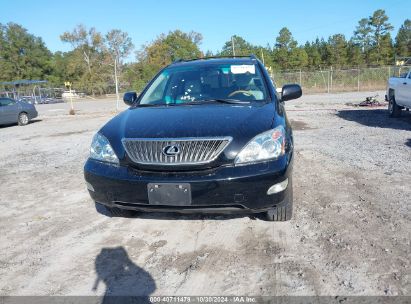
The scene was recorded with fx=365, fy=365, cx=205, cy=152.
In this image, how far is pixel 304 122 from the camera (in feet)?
38.0

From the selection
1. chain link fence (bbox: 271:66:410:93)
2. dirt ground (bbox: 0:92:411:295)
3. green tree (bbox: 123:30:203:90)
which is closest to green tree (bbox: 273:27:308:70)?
green tree (bbox: 123:30:203:90)

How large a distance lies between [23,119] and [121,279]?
16.7 metres

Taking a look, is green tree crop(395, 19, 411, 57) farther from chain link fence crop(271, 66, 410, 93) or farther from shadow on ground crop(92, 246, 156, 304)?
shadow on ground crop(92, 246, 156, 304)

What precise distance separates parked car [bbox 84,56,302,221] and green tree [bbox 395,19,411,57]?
2582 inches

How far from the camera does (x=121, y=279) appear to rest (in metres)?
2.84

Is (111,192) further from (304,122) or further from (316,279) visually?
(304,122)

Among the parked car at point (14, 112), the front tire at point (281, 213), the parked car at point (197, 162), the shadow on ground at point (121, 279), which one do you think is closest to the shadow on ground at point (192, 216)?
the front tire at point (281, 213)

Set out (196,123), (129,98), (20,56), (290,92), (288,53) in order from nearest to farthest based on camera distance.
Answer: (196,123)
(290,92)
(129,98)
(288,53)
(20,56)

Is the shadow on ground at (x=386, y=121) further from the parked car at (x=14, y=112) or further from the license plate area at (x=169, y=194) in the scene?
the parked car at (x=14, y=112)

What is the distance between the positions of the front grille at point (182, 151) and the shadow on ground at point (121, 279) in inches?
34.3

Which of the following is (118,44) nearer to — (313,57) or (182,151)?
(313,57)

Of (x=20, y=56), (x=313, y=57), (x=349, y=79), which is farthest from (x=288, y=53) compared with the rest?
(x=20, y=56)

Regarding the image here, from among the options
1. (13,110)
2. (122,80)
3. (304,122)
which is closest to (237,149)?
(304,122)

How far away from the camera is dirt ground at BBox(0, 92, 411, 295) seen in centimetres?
272
